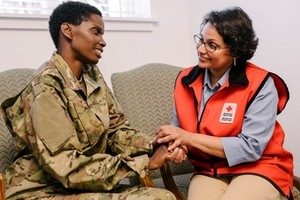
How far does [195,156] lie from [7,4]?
1.30 m

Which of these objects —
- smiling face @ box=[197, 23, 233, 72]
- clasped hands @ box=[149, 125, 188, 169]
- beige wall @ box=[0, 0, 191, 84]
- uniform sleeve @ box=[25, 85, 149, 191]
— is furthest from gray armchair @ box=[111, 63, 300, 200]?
uniform sleeve @ box=[25, 85, 149, 191]

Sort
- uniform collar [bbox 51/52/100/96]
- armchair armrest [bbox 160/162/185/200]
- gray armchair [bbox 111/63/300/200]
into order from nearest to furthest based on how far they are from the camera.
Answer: uniform collar [bbox 51/52/100/96] → armchair armrest [bbox 160/162/185/200] → gray armchair [bbox 111/63/300/200]

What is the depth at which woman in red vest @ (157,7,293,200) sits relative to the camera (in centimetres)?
149

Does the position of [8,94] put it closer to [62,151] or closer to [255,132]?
[62,151]

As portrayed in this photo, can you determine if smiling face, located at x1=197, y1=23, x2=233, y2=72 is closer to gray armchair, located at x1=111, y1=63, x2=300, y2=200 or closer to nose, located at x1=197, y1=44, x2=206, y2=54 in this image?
nose, located at x1=197, y1=44, x2=206, y2=54

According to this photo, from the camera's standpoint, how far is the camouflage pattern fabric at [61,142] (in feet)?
4.18

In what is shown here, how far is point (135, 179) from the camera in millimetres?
1561

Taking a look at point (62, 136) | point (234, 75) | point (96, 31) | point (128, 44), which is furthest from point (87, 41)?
point (128, 44)

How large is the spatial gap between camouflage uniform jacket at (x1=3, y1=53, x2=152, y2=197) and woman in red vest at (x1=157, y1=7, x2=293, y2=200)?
0.28 m

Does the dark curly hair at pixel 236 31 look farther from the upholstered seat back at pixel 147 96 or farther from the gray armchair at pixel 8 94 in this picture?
the gray armchair at pixel 8 94

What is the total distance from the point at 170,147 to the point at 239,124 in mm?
297

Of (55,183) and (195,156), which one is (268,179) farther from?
(55,183)

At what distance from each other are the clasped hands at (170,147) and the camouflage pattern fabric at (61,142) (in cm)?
11

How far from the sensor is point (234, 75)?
1593 mm
